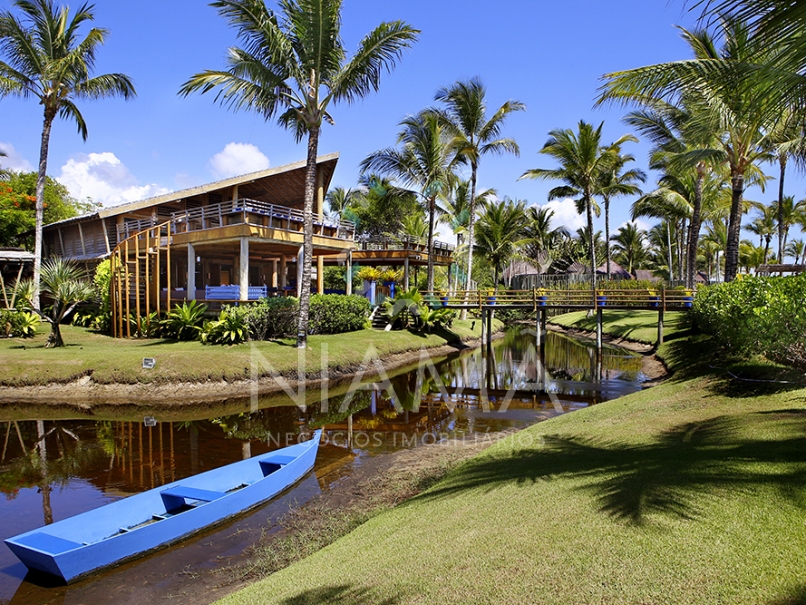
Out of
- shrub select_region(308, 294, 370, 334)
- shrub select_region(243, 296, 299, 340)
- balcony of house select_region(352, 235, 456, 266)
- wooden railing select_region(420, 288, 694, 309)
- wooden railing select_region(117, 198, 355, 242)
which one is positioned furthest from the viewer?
balcony of house select_region(352, 235, 456, 266)

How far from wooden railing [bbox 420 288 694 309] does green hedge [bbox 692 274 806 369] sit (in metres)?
14.0

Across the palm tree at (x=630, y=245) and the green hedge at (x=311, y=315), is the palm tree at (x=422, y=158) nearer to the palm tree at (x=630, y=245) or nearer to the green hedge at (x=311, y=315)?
the green hedge at (x=311, y=315)

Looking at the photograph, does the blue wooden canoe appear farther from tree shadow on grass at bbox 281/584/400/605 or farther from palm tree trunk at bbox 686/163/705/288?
palm tree trunk at bbox 686/163/705/288

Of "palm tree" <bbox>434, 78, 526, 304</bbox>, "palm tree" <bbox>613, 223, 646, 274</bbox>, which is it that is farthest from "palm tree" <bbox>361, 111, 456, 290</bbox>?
"palm tree" <bbox>613, 223, 646, 274</bbox>

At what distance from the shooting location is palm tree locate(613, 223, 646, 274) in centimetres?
6596

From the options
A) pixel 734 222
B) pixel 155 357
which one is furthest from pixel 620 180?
pixel 155 357

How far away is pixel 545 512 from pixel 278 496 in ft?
17.4

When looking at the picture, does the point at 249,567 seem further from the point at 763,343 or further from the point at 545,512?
the point at 763,343

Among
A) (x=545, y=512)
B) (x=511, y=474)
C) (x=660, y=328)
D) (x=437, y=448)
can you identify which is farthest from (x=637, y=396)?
(x=660, y=328)

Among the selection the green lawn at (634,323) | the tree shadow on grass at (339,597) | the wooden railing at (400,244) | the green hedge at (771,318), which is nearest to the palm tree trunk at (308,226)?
the wooden railing at (400,244)

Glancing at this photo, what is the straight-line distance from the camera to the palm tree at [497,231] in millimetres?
41219

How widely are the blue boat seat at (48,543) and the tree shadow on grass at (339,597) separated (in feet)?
11.0

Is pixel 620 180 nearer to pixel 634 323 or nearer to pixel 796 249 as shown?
pixel 634 323

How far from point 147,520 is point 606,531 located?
6.46 metres
